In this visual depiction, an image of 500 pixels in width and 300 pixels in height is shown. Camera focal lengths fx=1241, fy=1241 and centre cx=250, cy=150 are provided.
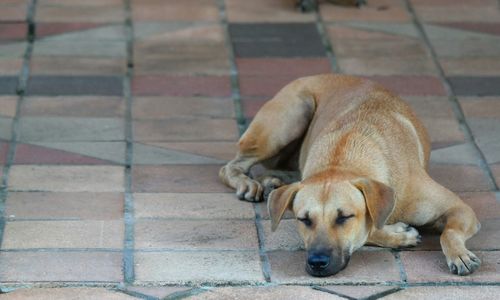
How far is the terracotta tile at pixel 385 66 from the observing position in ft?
28.3

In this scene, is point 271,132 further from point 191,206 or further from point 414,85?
point 414,85

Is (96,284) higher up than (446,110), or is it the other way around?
(96,284)

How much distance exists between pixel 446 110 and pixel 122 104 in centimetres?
209

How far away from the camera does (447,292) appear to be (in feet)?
18.1

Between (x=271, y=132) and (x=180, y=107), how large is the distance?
1.32 meters

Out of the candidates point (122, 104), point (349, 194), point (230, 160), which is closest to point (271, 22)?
point (122, 104)

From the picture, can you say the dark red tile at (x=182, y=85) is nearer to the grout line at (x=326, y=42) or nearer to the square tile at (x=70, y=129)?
the square tile at (x=70, y=129)

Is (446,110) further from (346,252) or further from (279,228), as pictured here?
(346,252)

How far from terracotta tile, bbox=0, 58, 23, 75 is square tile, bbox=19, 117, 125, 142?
901 millimetres

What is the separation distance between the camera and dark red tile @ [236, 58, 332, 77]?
8.62 m

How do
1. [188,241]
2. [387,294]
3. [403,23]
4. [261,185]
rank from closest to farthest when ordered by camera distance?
[387,294] < [188,241] < [261,185] < [403,23]

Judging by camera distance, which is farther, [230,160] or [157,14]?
[157,14]

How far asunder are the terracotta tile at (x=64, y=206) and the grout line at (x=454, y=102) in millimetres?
2053

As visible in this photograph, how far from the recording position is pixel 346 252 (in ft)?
18.3
